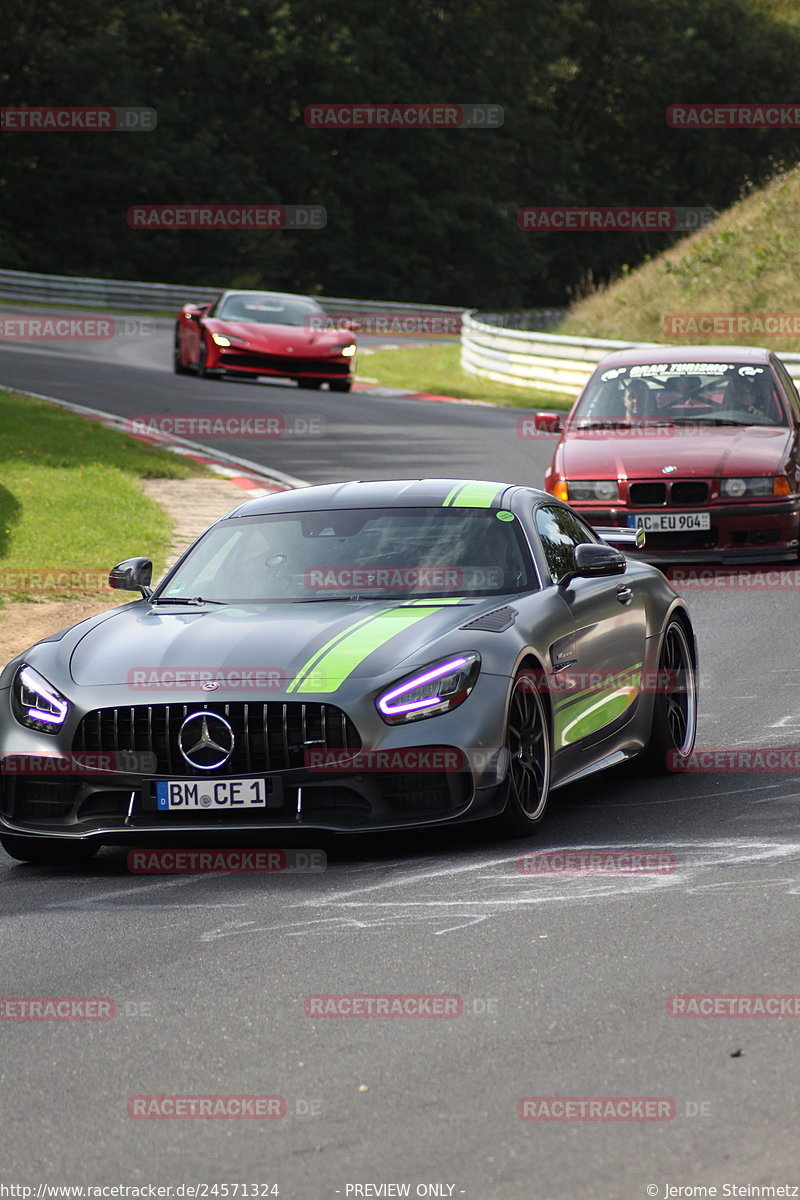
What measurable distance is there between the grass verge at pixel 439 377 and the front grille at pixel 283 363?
2491 millimetres

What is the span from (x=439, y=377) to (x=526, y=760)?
96.5 feet

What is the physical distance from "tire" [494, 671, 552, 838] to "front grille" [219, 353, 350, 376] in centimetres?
2311

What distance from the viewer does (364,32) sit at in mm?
67312

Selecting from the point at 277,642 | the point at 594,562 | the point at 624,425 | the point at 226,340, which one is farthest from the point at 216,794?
the point at 226,340

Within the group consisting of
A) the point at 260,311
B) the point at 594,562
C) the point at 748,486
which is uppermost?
the point at 260,311

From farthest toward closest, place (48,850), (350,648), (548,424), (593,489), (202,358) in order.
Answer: (202,358) → (548,424) → (593,489) → (48,850) → (350,648)

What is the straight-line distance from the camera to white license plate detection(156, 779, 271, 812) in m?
6.80

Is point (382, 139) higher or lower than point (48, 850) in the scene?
higher

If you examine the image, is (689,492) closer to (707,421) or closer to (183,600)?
(707,421)

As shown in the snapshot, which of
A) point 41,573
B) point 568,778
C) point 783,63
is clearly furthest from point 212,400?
point 783,63

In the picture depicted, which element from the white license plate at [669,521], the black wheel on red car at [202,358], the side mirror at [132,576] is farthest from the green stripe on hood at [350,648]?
A: the black wheel on red car at [202,358]

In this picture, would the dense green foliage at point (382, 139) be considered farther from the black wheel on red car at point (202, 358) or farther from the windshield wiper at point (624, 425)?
the windshield wiper at point (624, 425)

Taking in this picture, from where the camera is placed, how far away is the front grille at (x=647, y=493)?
14.5m

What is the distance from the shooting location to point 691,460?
572 inches
